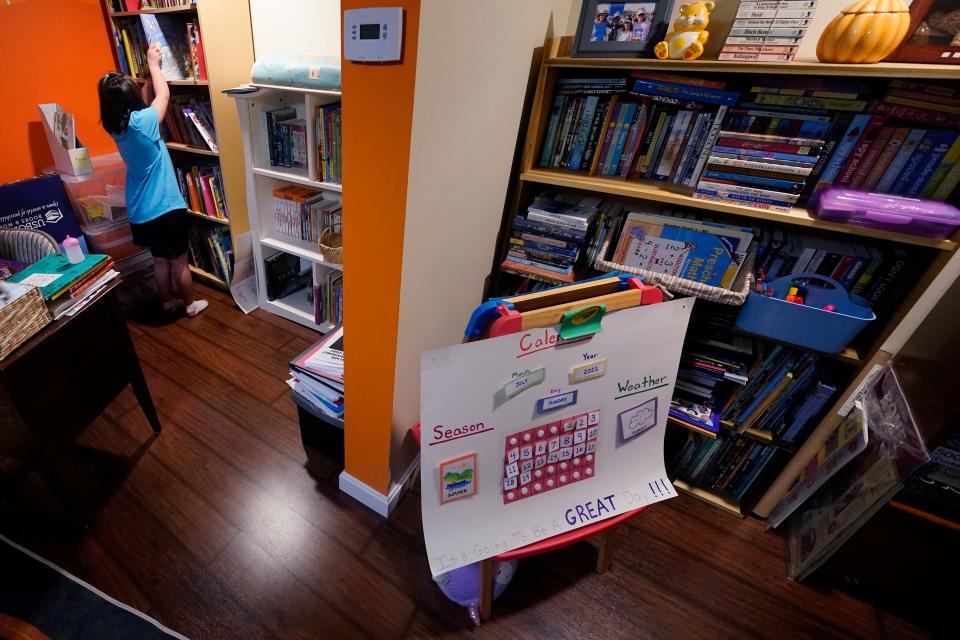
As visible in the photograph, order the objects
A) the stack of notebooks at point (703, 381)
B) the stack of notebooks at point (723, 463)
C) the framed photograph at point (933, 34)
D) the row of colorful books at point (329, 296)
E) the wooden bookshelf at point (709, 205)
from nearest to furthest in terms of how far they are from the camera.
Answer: the framed photograph at point (933, 34)
the wooden bookshelf at point (709, 205)
the stack of notebooks at point (703, 381)
the stack of notebooks at point (723, 463)
the row of colorful books at point (329, 296)

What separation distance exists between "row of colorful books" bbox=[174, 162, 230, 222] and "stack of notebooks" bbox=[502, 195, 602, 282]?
1884 millimetres

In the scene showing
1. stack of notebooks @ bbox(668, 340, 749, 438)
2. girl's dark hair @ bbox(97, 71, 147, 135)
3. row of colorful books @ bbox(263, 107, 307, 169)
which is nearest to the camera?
stack of notebooks @ bbox(668, 340, 749, 438)

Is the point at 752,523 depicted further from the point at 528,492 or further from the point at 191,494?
the point at 191,494

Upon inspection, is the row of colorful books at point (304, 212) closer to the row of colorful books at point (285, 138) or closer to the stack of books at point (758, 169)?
the row of colorful books at point (285, 138)

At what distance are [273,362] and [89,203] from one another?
1.47m

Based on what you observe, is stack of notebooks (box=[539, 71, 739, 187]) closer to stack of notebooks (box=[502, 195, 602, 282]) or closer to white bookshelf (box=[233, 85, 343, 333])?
stack of notebooks (box=[502, 195, 602, 282])

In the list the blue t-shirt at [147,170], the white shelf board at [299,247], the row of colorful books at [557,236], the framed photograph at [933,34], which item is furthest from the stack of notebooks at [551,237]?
the blue t-shirt at [147,170]

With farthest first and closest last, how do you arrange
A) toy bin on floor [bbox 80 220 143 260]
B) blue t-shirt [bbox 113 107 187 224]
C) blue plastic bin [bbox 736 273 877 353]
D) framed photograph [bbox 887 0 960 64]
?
toy bin on floor [bbox 80 220 143 260] < blue t-shirt [bbox 113 107 187 224] < blue plastic bin [bbox 736 273 877 353] < framed photograph [bbox 887 0 960 64]

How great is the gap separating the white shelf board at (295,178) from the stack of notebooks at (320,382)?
923mm

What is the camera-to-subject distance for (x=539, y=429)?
1.16 meters

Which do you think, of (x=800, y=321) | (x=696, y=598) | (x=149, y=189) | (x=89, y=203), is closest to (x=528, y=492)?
(x=696, y=598)

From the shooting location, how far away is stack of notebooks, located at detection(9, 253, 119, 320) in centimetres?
130

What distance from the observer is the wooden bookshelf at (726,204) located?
3.52 feet

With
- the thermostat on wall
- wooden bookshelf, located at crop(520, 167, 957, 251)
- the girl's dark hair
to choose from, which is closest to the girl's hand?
the girl's dark hair
